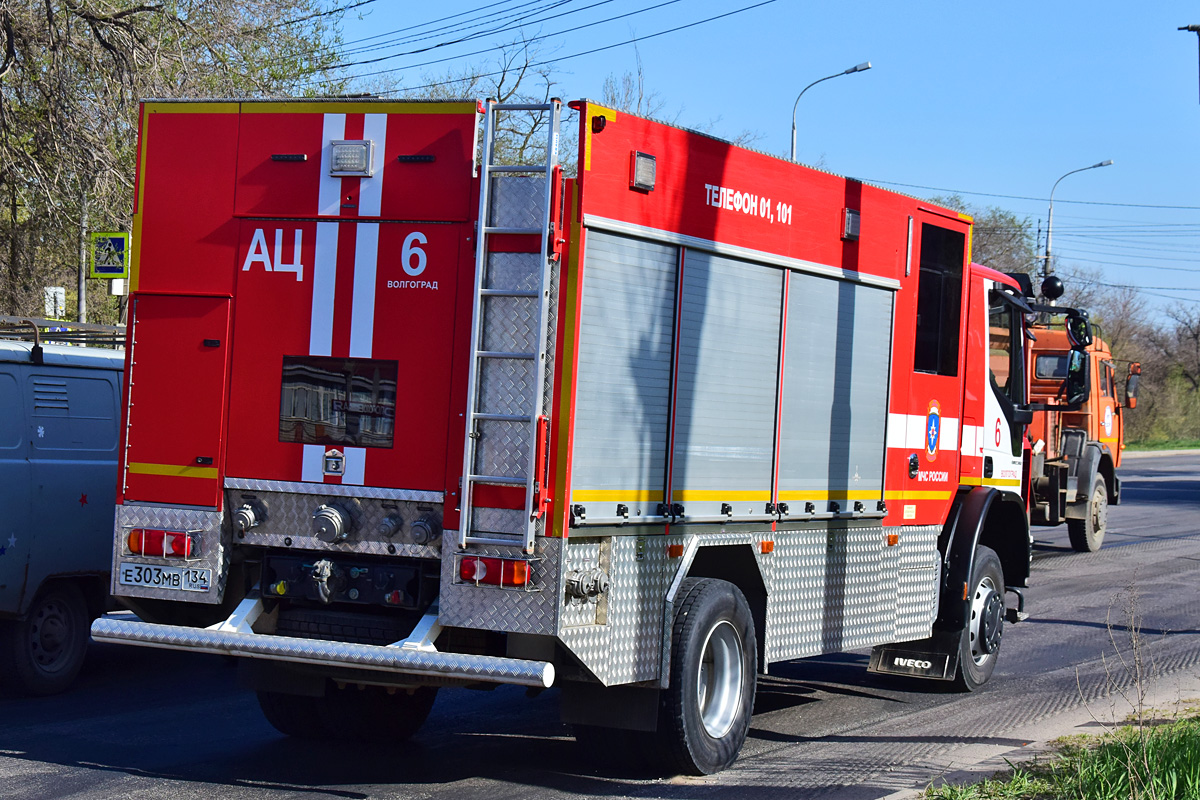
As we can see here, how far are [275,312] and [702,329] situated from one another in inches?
84.8

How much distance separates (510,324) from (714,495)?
1.58 m

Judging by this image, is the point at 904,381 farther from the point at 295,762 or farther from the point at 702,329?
the point at 295,762

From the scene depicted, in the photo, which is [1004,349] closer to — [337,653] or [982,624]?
[982,624]

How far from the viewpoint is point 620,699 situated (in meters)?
6.52

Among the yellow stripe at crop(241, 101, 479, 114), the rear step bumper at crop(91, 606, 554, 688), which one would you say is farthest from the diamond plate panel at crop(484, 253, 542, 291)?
the rear step bumper at crop(91, 606, 554, 688)

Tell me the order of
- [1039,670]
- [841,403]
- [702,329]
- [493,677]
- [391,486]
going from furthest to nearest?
[1039,670]
[841,403]
[702,329]
[391,486]
[493,677]

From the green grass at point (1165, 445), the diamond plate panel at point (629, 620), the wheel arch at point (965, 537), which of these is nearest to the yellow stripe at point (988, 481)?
the wheel arch at point (965, 537)

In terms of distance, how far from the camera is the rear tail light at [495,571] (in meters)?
5.93

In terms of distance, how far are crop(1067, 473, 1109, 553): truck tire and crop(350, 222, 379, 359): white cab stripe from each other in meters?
14.8

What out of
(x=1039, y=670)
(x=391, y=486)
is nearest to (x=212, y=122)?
(x=391, y=486)

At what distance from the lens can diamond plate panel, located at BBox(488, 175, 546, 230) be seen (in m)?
6.04

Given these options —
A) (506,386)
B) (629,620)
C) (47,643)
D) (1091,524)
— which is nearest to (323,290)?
(506,386)

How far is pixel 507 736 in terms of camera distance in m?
7.90

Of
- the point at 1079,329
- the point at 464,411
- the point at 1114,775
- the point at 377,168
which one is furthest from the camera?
the point at 1079,329
